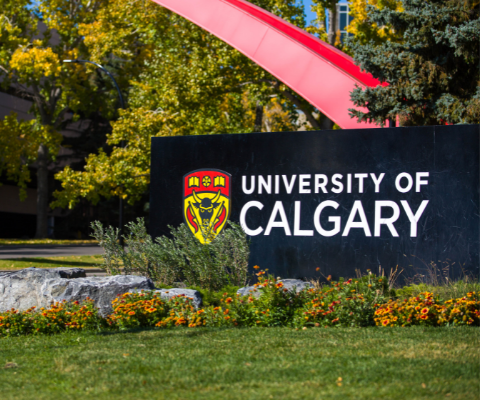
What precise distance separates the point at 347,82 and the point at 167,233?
25.0ft

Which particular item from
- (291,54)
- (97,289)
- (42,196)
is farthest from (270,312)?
(42,196)

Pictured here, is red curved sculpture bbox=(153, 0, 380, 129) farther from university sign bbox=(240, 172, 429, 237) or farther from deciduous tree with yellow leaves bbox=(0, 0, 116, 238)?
deciduous tree with yellow leaves bbox=(0, 0, 116, 238)

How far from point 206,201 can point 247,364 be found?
571 centimetres

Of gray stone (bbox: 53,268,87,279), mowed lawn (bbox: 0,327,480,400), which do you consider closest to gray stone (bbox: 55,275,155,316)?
gray stone (bbox: 53,268,87,279)

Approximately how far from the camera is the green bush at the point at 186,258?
29.3 feet

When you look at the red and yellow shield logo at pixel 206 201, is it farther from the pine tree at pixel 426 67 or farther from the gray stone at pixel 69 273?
the pine tree at pixel 426 67

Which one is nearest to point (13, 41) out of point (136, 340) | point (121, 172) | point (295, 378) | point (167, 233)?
point (121, 172)

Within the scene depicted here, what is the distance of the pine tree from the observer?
13.8 meters

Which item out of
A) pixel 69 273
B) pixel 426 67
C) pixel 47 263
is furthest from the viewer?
pixel 47 263

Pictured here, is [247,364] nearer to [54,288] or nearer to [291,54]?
[54,288]

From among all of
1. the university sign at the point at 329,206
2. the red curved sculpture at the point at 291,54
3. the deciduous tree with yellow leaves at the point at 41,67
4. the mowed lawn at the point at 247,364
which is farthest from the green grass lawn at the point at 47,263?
the deciduous tree with yellow leaves at the point at 41,67

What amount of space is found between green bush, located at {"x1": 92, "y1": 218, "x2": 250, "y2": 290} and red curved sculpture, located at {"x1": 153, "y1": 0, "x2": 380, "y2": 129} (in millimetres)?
7191

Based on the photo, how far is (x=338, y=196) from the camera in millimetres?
9641

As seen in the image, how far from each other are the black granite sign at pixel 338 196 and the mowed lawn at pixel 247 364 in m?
3.10
